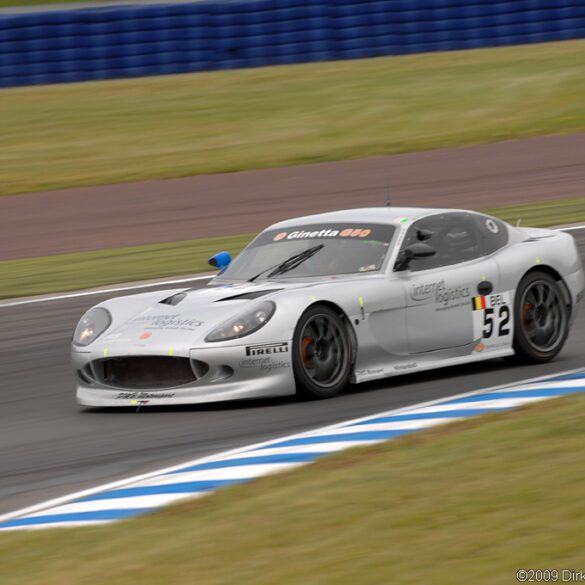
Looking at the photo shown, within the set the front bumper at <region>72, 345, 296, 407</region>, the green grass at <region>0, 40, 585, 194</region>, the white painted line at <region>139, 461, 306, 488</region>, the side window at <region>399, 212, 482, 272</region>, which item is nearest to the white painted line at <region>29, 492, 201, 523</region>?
the white painted line at <region>139, 461, 306, 488</region>

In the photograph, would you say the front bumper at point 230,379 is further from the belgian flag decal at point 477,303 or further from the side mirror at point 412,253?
the belgian flag decal at point 477,303

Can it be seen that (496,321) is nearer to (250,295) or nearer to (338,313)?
(338,313)

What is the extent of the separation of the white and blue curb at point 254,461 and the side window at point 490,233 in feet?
4.60

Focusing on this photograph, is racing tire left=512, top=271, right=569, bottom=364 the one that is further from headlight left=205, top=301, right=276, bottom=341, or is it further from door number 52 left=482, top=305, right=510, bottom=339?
headlight left=205, top=301, right=276, bottom=341

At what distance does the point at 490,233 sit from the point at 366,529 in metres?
5.10

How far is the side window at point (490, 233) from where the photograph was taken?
985 cm

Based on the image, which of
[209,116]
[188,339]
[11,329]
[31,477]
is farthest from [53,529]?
[209,116]

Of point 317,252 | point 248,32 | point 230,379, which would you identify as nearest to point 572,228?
point 317,252

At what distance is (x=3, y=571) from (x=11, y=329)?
23.4 feet

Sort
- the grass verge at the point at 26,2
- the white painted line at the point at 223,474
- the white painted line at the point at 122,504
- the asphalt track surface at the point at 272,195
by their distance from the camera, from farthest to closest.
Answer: the grass verge at the point at 26,2
the asphalt track surface at the point at 272,195
the white painted line at the point at 223,474
the white painted line at the point at 122,504

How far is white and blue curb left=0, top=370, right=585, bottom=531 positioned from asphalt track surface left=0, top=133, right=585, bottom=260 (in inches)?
368

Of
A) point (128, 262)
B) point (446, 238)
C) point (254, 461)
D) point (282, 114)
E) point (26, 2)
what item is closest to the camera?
point (254, 461)

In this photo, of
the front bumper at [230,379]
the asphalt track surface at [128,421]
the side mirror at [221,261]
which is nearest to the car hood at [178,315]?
the front bumper at [230,379]

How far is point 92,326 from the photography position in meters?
9.14
